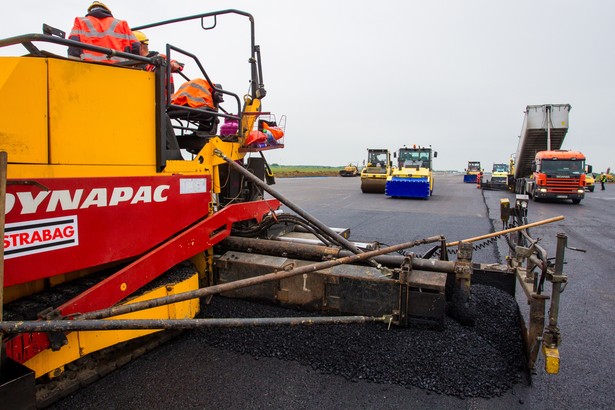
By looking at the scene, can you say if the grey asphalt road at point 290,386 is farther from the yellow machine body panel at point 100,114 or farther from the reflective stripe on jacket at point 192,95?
the reflective stripe on jacket at point 192,95

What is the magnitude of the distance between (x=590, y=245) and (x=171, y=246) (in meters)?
8.21

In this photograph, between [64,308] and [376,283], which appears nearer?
[64,308]

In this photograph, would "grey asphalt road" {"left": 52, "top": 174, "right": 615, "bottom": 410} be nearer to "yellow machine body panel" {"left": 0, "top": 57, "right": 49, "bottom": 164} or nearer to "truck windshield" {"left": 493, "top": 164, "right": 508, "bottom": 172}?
"yellow machine body panel" {"left": 0, "top": 57, "right": 49, "bottom": 164}

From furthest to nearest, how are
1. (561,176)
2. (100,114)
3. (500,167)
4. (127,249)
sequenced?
1. (500,167)
2. (561,176)
3. (127,249)
4. (100,114)

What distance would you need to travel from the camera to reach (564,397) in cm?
262

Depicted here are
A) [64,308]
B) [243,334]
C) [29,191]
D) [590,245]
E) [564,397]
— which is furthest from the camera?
[590,245]

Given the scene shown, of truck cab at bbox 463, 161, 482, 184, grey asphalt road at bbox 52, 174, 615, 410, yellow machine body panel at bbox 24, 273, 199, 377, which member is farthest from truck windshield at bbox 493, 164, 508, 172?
yellow machine body panel at bbox 24, 273, 199, 377

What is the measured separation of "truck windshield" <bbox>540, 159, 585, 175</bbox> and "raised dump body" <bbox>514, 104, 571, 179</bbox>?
913mm

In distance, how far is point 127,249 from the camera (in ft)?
8.59

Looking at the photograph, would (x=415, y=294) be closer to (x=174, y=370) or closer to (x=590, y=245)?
(x=174, y=370)

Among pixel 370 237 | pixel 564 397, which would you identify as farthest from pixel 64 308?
pixel 370 237

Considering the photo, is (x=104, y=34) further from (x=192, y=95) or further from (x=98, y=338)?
(x=98, y=338)

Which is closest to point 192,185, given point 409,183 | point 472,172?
point 409,183

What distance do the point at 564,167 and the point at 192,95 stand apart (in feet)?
57.8
